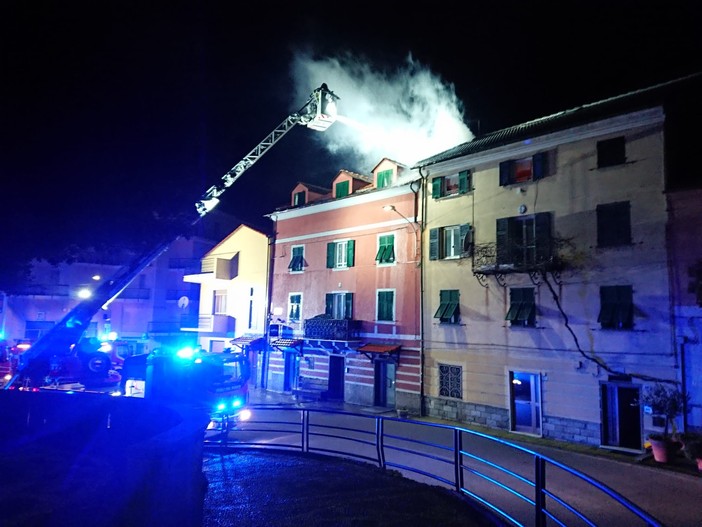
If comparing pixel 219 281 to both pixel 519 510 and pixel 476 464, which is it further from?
pixel 519 510

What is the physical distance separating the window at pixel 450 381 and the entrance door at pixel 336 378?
6.54 m

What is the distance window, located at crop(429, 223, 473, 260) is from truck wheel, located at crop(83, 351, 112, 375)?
1829 centimetres

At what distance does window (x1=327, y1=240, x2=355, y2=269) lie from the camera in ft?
83.0

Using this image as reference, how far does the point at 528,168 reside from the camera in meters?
18.8

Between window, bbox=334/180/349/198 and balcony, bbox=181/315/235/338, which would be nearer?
window, bbox=334/180/349/198

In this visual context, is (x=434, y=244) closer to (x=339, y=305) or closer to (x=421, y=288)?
(x=421, y=288)

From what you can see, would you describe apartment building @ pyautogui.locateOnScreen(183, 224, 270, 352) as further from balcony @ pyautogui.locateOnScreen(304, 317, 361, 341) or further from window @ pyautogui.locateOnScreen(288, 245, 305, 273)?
balcony @ pyautogui.locateOnScreen(304, 317, 361, 341)

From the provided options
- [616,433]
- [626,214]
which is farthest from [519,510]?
[626,214]

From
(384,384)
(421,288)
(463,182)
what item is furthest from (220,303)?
(463,182)

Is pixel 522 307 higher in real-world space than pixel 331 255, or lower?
lower

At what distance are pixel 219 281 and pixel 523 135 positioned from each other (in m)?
22.5

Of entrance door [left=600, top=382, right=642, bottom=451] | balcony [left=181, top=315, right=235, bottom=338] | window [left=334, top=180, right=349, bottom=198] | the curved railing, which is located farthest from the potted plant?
balcony [left=181, top=315, right=235, bottom=338]

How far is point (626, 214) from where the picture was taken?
52.6 ft

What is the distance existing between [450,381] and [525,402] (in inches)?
132
